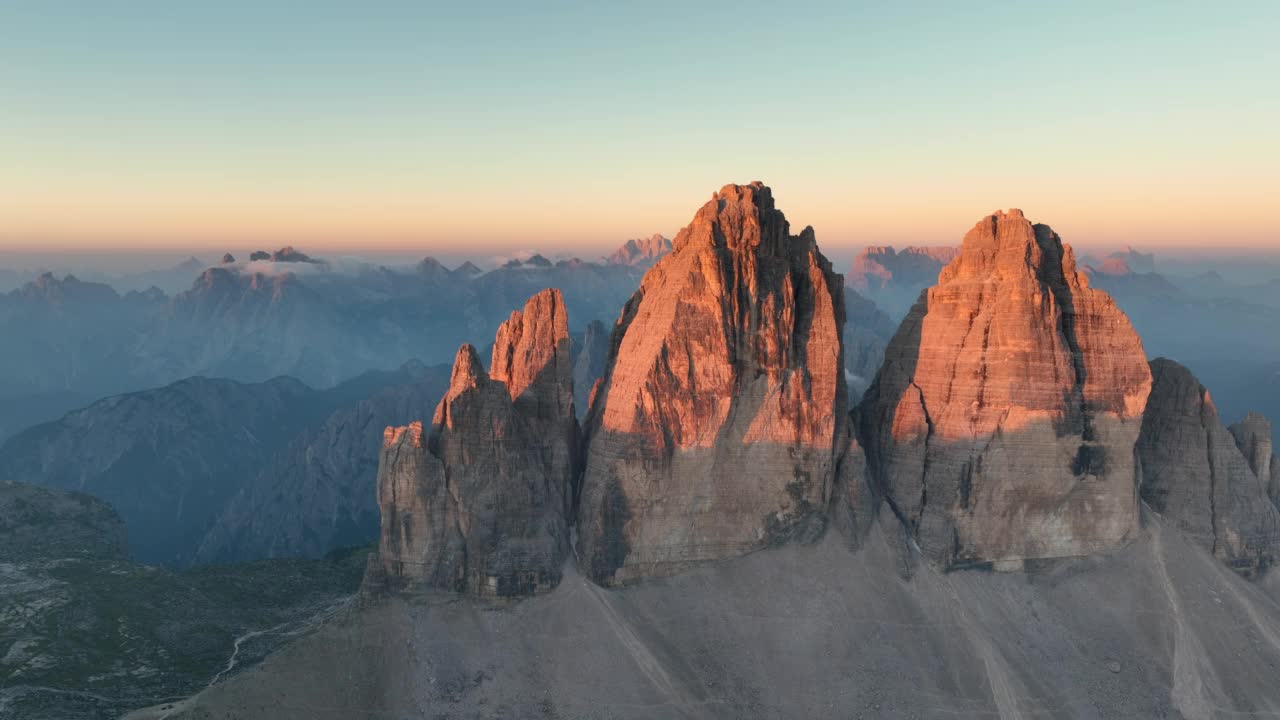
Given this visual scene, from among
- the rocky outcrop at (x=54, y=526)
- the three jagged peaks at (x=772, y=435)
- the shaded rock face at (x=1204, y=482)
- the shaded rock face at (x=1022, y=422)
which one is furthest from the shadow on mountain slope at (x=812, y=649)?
the rocky outcrop at (x=54, y=526)

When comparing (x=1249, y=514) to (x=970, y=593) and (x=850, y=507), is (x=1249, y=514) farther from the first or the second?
(x=850, y=507)

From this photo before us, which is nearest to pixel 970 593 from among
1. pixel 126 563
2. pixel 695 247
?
pixel 695 247

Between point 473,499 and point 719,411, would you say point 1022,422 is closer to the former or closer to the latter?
point 719,411

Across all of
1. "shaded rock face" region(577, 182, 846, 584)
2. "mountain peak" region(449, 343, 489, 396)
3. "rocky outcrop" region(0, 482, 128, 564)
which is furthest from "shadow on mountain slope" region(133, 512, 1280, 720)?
"rocky outcrop" region(0, 482, 128, 564)

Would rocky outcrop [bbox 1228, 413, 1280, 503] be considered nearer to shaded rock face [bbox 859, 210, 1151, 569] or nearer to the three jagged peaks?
the three jagged peaks

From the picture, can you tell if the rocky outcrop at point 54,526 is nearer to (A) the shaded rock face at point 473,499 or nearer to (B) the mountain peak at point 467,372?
(A) the shaded rock face at point 473,499

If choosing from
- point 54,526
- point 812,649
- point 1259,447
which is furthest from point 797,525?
point 54,526
